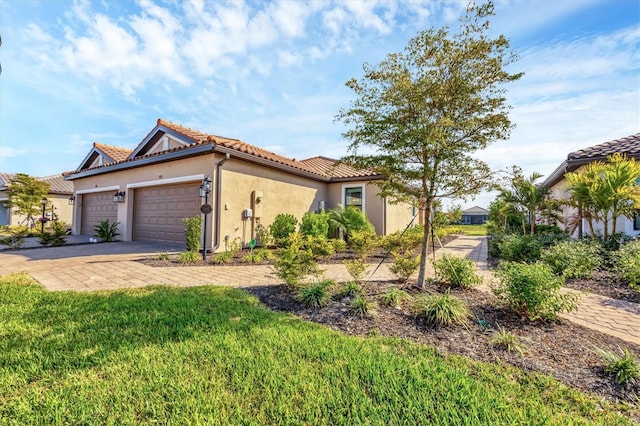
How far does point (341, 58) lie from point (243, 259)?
6.48 metres

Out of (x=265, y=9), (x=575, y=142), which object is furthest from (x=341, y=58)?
(x=575, y=142)

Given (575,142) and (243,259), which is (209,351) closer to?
(243,259)

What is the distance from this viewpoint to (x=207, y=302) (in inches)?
173

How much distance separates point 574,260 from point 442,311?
15.7 feet

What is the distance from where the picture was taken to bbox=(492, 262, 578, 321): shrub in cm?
349

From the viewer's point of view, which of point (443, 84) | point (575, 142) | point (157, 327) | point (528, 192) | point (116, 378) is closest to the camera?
point (116, 378)

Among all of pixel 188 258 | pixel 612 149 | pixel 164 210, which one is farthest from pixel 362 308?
pixel 612 149

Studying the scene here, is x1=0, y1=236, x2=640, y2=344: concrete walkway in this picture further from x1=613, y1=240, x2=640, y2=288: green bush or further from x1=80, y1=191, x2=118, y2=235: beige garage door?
x1=80, y1=191, x2=118, y2=235: beige garage door

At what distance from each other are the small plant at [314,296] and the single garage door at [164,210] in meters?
7.59

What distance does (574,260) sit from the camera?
244 inches

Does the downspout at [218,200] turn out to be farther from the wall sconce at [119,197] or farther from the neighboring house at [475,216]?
the neighboring house at [475,216]

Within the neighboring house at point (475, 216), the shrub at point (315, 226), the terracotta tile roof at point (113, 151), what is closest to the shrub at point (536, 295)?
the shrub at point (315, 226)

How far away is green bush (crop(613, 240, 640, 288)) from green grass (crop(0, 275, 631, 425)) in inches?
190

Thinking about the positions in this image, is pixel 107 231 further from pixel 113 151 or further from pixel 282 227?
pixel 282 227
